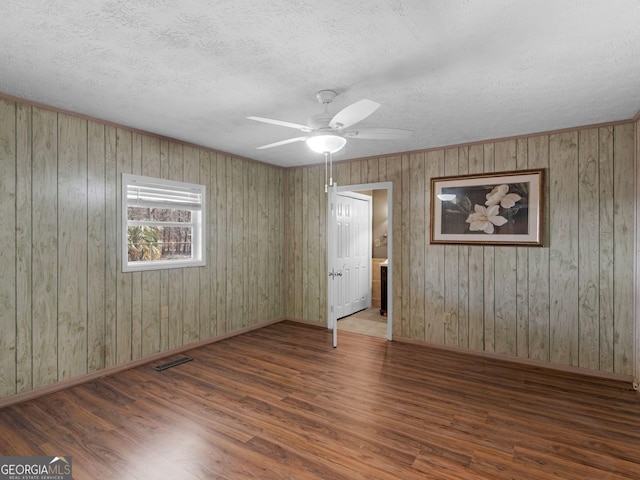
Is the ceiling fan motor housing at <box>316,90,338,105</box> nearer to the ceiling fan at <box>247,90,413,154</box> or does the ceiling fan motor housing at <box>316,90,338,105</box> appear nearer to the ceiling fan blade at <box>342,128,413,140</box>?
the ceiling fan at <box>247,90,413,154</box>

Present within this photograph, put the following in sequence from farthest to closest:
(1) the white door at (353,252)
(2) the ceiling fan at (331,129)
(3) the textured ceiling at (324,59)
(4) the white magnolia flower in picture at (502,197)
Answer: (1) the white door at (353,252) → (4) the white magnolia flower in picture at (502,197) → (2) the ceiling fan at (331,129) → (3) the textured ceiling at (324,59)

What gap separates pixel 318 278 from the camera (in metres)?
5.36

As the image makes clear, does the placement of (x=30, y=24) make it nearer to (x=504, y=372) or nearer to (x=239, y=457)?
(x=239, y=457)

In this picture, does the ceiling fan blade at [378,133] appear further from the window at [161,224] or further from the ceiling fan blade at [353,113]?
the window at [161,224]

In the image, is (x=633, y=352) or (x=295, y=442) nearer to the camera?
(x=295, y=442)

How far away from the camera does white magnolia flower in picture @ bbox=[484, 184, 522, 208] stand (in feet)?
12.6

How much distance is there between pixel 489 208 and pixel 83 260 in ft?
14.0

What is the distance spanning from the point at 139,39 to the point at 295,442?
2673 millimetres

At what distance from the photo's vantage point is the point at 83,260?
325cm

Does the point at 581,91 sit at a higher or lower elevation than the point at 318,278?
higher

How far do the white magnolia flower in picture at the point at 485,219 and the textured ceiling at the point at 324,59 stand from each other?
1010mm

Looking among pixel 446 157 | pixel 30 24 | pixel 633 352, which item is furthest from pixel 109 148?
pixel 633 352

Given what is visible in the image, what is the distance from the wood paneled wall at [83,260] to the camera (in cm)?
284

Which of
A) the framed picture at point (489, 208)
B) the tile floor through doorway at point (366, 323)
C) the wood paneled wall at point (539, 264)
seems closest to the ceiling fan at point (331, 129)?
the framed picture at point (489, 208)
